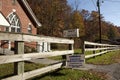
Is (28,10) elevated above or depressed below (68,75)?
above

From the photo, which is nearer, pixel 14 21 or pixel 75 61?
pixel 75 61

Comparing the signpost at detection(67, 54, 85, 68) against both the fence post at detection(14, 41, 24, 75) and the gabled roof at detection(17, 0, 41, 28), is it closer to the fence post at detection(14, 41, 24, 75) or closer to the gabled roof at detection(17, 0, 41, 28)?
the fence post at detection(14, 41, 24, 75)

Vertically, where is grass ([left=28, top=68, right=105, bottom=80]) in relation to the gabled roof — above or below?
below

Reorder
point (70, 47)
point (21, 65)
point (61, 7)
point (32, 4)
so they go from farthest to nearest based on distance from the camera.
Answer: point (61, 7)
point (32, 4)
point (70, 47)
point (21, 65)

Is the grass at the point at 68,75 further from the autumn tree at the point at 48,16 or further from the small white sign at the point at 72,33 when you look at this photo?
the autumn tree at the point at 48,16

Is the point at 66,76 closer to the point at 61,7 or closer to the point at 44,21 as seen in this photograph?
the point at 44,21

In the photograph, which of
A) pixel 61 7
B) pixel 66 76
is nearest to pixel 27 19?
pixel 66 76

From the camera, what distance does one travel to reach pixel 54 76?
8844mm

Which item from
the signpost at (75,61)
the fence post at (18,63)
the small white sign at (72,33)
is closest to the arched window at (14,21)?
the small white sign at (72,33)

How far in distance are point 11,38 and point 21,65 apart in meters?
0.90

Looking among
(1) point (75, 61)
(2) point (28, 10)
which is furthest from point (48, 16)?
(1) point (75, 61)

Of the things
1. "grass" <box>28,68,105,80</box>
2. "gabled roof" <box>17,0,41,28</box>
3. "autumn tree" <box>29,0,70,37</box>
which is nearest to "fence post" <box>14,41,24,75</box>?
"grass" <box>28,68,105,80</box>

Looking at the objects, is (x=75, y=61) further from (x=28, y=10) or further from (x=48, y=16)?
(x=48, y=16)

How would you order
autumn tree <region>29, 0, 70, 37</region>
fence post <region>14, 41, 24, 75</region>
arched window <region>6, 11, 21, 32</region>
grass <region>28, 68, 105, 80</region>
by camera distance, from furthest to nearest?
autumn tree <region>29, 0, 70, 37</region> < arched window <region>6, 11, 21, 32</region> < grass <region>28, 68, 105, 80</region> < fence post <region>14, 41, 24, 75</region>
